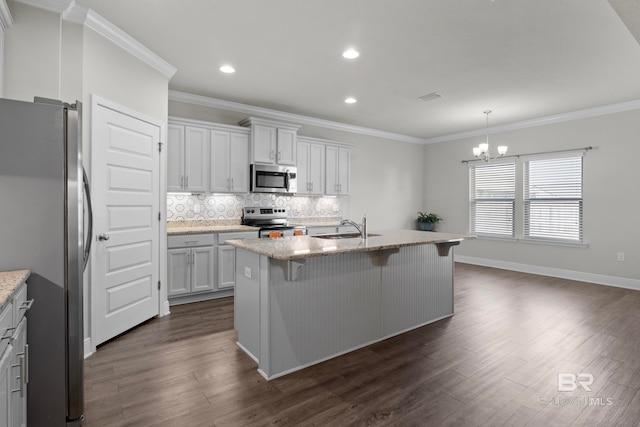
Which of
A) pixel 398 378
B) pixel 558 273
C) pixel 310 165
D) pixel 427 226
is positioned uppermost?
pixel 310 165

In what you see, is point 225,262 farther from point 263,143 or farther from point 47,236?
point 47,236

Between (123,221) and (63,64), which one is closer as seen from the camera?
(63,64)

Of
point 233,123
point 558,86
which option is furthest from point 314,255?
point 558,86

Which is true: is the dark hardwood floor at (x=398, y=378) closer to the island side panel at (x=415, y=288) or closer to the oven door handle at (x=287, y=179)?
the island side panel at (x=415, y=288)

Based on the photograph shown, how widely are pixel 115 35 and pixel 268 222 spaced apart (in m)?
2.92

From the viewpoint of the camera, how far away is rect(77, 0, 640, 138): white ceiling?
2617mm

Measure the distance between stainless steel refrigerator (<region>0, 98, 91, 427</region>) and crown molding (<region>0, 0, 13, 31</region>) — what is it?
1178mm

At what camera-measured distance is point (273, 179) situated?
5.08m

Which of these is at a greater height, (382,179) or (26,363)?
(382,179)

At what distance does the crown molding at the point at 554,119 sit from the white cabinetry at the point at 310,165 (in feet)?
11.0

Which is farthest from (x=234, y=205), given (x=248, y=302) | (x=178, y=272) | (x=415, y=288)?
(x=415, y=288)

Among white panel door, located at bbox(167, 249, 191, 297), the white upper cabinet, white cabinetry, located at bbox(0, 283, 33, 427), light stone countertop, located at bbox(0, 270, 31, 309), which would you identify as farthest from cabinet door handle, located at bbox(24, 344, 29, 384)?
the white upper cabinet

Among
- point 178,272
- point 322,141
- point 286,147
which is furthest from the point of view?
point 322,141

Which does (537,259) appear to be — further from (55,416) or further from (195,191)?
(55,416)
